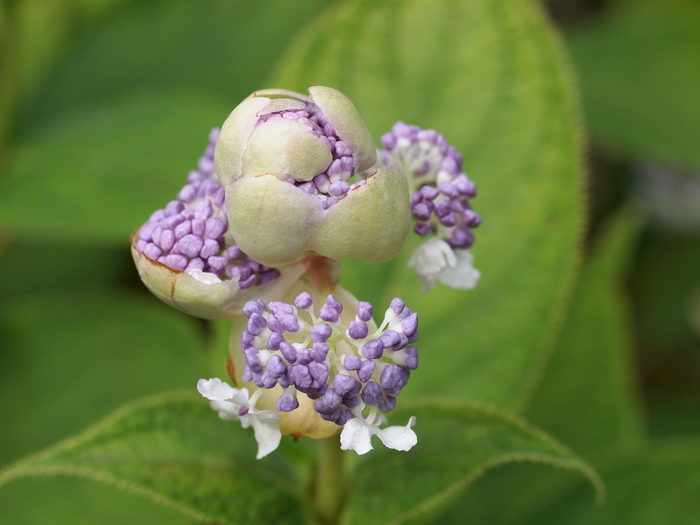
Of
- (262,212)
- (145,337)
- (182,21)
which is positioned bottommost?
(145,337)

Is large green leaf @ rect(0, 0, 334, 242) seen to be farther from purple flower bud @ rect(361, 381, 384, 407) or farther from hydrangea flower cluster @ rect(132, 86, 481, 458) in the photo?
purple flower bud @ rect(361, 381, 384, 407)

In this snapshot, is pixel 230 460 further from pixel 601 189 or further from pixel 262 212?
pixel 601 189

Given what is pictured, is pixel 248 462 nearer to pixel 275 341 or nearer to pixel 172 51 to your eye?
pixel 275 341

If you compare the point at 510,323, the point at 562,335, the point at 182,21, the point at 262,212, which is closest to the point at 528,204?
the point at 510,323

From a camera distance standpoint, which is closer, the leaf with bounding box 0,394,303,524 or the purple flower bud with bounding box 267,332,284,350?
the purple flower bud with bounding box 267,332,284,350

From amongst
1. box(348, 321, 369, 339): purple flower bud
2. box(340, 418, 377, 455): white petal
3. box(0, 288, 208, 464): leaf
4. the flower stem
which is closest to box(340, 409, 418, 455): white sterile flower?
box(340, 418, 377, 455): white petal

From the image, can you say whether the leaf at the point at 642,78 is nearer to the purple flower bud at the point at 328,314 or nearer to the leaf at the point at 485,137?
the leaf at the point at 485,137

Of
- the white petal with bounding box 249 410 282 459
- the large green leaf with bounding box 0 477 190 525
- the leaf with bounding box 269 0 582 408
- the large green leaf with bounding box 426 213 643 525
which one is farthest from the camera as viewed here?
the large green leaf with bounding box 426 213 643 525
